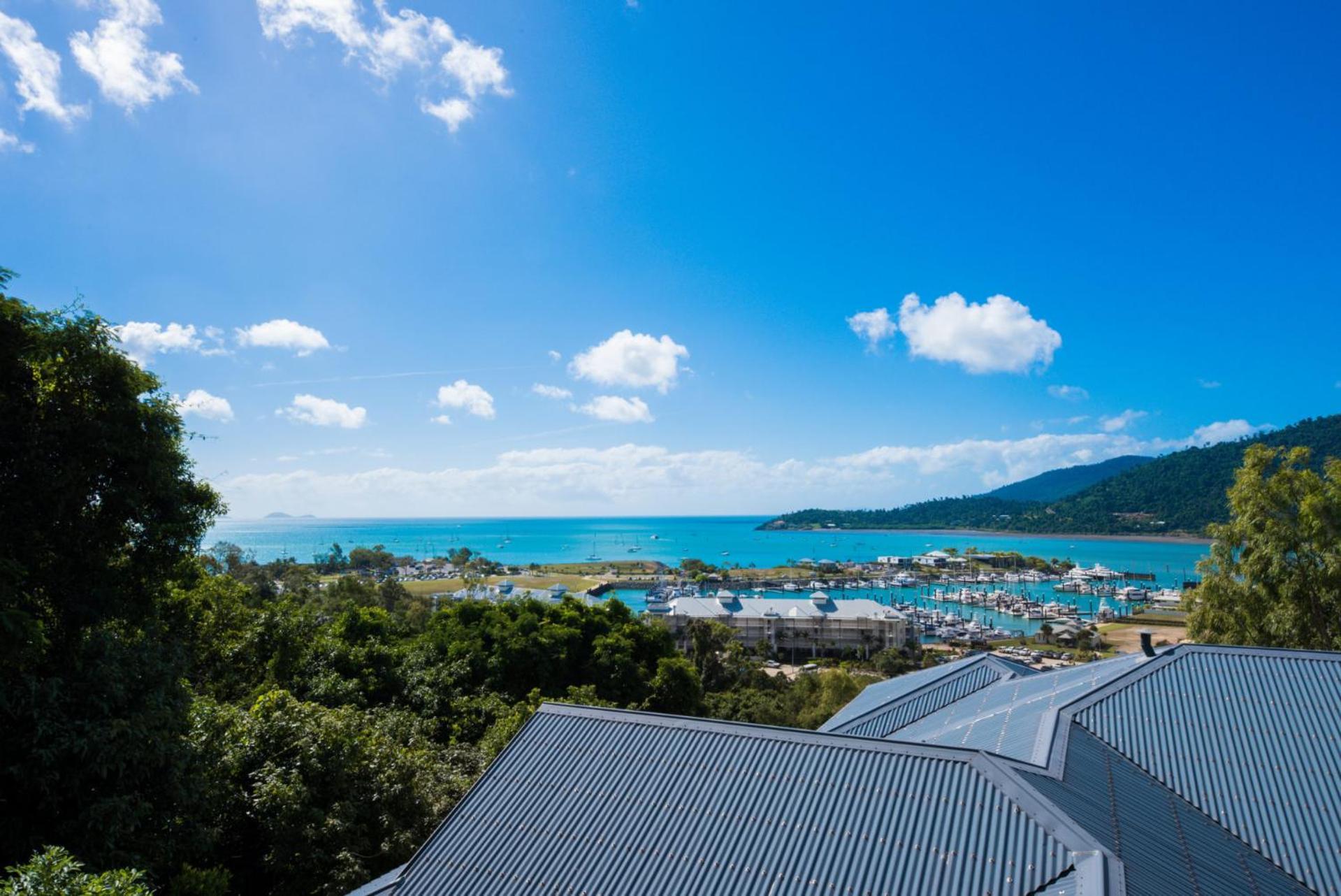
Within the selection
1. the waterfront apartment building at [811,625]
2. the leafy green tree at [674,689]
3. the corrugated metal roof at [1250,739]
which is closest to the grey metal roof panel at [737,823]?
the corrugated metal roof at [1250,739]

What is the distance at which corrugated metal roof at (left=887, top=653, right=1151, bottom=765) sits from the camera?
8031 millimetres

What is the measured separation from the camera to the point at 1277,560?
1795 centimetres

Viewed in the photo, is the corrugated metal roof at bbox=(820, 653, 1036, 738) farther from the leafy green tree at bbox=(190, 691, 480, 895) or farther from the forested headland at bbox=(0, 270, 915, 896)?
the forested headland at bbox=(0, 270, 915, 896)

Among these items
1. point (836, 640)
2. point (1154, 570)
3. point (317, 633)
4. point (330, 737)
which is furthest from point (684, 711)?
point (1154, 570)

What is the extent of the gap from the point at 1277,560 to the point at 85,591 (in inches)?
1064

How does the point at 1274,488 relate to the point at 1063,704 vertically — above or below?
above

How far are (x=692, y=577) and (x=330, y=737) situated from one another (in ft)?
315

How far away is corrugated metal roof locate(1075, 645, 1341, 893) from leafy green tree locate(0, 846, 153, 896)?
10.6 m

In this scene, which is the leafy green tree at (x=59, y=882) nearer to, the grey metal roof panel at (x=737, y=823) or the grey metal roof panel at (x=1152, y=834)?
the grey metal roof panel at (x=737, y=823)

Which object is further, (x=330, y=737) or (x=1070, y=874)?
(x=330, y=737)

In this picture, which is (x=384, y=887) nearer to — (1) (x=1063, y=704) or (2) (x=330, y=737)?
(2) (x=330, y=737)

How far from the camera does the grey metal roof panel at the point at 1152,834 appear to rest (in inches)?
217

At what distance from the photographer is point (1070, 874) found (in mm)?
5004

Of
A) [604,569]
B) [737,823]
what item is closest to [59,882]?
[737,823]
